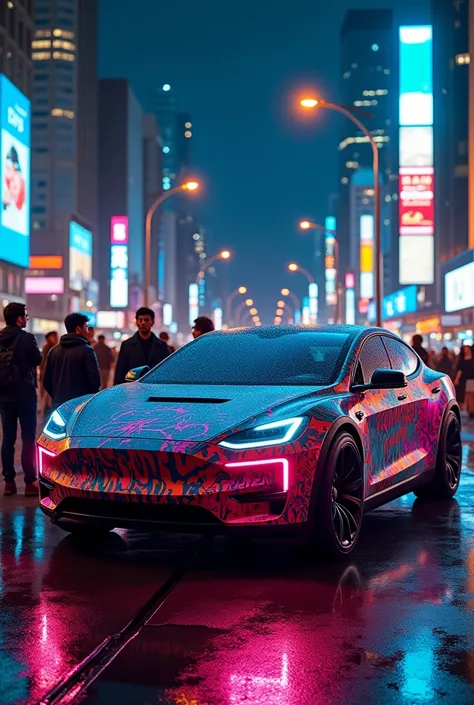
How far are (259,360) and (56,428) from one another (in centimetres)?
160

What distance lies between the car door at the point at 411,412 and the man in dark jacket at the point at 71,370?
3094 mm

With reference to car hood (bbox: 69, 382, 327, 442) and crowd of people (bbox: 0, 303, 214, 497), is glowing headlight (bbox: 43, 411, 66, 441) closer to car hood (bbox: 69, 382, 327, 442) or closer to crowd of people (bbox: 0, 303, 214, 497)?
car hood (bbox: 69, 382, 327, 442)

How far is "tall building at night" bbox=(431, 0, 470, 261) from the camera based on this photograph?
438 ft

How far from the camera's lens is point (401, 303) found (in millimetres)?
104500

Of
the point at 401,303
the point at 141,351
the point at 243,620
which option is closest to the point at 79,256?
the point at 401,303

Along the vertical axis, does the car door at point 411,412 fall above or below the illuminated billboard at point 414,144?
below

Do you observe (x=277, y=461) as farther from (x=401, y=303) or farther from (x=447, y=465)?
(x=401, y=303)

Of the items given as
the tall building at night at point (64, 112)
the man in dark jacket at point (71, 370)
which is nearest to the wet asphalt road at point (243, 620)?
the man in dark jacket at point (71, 370)

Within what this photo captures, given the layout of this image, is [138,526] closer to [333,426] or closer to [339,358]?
[333,426]

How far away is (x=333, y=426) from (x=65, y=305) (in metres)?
126

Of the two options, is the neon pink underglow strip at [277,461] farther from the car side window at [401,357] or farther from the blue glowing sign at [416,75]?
the blue glowing sign at [416,75]

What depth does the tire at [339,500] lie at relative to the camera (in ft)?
21.7

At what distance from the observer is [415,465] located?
28.5 ft

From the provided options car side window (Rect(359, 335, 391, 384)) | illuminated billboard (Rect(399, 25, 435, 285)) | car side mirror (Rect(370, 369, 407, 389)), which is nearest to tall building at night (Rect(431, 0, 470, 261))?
illuminated billboard (Rect(399, 25, 435, 285))
